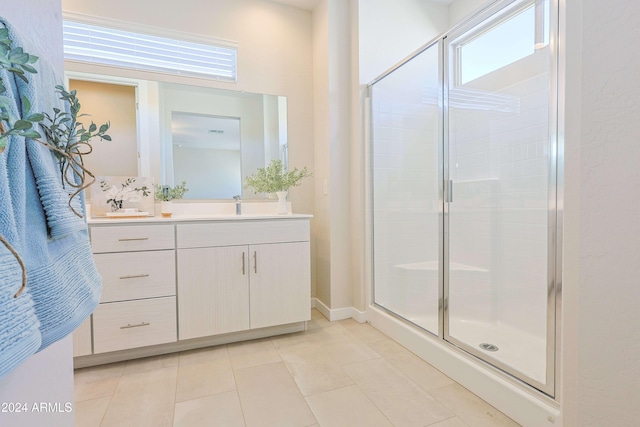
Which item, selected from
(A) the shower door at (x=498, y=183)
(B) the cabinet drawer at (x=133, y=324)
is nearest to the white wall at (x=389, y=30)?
(A) the shower door at (x=498, y=183)

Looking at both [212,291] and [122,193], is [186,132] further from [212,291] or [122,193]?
[212,291]

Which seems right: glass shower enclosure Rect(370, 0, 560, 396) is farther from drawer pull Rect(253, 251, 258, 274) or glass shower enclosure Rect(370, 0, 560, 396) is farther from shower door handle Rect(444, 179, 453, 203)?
drawer pull Rect(253, 251, 258, 274)

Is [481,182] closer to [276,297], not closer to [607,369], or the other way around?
[607,369]

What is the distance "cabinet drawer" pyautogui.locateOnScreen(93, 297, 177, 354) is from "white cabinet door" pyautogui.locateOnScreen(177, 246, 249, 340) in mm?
73

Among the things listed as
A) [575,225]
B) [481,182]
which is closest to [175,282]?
[575,225]

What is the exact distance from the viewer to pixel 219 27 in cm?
249

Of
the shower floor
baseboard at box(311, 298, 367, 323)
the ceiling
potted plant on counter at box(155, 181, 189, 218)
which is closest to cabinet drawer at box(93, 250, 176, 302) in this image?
potted plant on counter at box(155, 181, 189, 218)

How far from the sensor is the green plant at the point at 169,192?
A: 2.29 meters

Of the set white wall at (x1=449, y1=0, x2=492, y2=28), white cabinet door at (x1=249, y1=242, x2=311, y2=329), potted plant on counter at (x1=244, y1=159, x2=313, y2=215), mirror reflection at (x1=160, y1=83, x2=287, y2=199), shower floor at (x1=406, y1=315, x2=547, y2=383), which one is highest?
white wall at (x1=449, y1=0, x2=492, y2=28)

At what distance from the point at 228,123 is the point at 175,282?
4.34 feet

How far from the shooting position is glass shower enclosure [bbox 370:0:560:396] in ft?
6.42

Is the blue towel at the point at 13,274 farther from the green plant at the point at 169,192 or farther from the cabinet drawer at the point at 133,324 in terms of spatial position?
the green plant at the point at 169,192

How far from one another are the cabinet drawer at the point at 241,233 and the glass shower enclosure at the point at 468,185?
679mm

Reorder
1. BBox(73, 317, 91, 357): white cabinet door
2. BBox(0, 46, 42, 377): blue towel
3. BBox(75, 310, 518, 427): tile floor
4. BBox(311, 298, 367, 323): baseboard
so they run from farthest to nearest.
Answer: BBox(311, 298, 367, 323): baseboard, BBox(73, 317, 91, 357): white cabinet door, BBox(75, 310, 518, 427): tile floor, BBox(0, 46, 42, 377): blue towel
